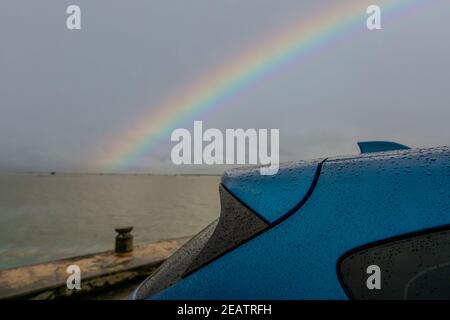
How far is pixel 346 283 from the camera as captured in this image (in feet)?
3.17

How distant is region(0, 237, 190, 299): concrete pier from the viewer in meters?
5.36

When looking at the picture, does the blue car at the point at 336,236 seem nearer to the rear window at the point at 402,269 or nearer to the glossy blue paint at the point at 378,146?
the rear window at the point at 402,269

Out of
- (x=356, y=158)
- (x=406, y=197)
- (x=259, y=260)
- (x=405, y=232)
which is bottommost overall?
(x=259, y=260)

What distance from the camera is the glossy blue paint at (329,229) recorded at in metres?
0.98

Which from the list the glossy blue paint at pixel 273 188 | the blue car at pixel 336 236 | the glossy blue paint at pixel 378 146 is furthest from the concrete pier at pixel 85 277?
the glossy blue paint at pixel 378 146

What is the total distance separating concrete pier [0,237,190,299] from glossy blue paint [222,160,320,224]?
565 centimetres

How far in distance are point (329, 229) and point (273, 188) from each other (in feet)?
0.90

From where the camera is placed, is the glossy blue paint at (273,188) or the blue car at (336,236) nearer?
the blue car at (336,236)

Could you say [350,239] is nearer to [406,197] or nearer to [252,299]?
[406,197]

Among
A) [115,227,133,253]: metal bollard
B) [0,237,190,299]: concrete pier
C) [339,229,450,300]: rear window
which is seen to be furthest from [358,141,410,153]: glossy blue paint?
[115,227,133,253]: metal bollard

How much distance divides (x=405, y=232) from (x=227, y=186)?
71 centimetres

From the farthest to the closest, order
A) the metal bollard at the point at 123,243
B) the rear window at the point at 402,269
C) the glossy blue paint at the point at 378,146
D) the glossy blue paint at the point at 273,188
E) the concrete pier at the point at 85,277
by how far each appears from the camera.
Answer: the metal bollard at the point at 123,243 < the concrete pier at the point at 85,277 < the glossy blue paint at the point at 378,146 < the glossy blue paint at the point at 273,188 < the rear window at the point at 402,269

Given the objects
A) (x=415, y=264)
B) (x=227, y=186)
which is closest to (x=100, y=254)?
(x=227, y=186)

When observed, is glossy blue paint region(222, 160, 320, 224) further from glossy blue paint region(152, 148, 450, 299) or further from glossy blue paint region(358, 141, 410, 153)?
glossy blue paint region(358, 141, 410, 153)
